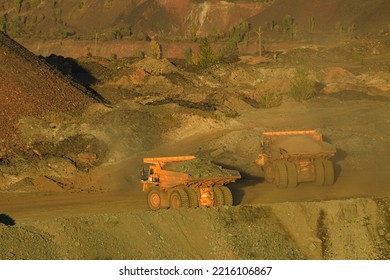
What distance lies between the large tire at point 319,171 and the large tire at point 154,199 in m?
7.77

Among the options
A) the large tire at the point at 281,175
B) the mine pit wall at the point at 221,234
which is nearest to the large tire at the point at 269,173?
→ the large tire at the point at 281,175

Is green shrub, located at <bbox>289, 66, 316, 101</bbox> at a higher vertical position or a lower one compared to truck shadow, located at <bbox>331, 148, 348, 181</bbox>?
higher

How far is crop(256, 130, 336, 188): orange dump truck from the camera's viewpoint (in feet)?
97.9

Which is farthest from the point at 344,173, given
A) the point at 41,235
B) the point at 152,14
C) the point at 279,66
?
the point at 152,14

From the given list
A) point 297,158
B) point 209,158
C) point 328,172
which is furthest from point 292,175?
point 209,158

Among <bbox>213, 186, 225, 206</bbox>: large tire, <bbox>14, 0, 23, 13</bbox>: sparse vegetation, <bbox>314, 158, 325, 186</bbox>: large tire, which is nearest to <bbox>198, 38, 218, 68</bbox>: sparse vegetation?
<bbox>314, 158, 325, 186</bbox>: large tire

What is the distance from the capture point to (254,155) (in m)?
38.3

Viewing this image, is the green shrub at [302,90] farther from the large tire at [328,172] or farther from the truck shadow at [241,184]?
the large tire at [328,172]

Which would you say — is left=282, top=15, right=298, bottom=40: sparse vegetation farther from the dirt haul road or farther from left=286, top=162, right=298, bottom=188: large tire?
left=286, top=162, right=298, bottom=188: large tire

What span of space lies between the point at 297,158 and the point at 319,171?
113cm

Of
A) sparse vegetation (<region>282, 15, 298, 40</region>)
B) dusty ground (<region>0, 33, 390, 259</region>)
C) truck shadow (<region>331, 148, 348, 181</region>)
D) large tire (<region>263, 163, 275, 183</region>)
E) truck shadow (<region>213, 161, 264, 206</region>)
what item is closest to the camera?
dusty ground (<region>0, 33, 390, 259</region>)

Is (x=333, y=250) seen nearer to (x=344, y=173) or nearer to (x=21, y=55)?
(x=344, y=173)

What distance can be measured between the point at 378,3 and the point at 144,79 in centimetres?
6965

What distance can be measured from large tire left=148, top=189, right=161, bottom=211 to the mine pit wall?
9.84 feet
